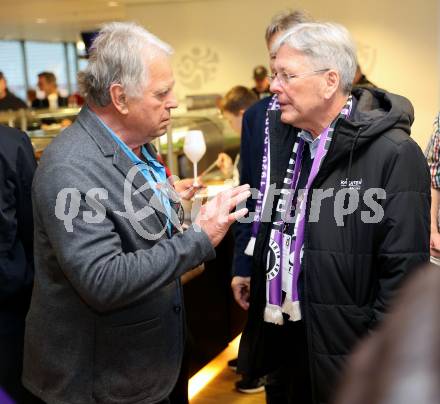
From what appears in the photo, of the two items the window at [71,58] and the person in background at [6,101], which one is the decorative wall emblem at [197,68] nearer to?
the person in background at [6,101]

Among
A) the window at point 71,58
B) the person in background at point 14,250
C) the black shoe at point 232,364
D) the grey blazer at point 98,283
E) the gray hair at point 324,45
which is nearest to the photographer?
the grey blazer at point 98,283

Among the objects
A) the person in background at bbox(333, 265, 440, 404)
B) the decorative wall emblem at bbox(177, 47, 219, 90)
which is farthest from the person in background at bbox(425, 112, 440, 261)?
the decorative wall emblem at bbox(177, 47, 219, 90)

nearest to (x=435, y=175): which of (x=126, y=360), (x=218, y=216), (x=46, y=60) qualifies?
(x=218, y=216)

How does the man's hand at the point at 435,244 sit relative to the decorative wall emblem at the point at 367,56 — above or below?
below

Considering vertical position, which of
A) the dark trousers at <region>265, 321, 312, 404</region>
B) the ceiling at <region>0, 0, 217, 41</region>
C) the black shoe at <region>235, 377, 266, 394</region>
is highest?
the ceiling at <region>0, 0, 217, 41</region>

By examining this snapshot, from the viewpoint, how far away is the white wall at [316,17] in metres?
8.85

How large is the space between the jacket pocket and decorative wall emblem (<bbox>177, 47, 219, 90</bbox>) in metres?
9.41

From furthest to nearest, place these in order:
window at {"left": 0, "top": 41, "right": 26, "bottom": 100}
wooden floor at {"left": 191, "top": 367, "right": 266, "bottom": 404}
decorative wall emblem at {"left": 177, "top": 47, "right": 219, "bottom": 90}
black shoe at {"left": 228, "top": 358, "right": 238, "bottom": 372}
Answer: window at {"left": 0, "top": 41, "right": 26, "bottom": 100}
decorative wall emblem at {"left": 177, "top": 47, "right": 219, "bottom": 90}
black shoe at {"left": 228, "top": 358, "right": 238, "bottom": 372}
wooden floor at {"left": 191, "top": 367, "right": 266, "bottom": 404}

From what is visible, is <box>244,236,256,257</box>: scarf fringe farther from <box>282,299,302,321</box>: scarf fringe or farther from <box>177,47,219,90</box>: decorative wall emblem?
<box>177,47,219,90</box>: decorative wall emblem

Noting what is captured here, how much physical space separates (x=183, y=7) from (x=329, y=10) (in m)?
2.68

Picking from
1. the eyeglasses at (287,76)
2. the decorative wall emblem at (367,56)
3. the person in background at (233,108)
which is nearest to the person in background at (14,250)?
the eyeglasses at (287,76)

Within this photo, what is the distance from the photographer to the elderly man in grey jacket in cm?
146

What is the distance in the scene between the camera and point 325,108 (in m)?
1.87

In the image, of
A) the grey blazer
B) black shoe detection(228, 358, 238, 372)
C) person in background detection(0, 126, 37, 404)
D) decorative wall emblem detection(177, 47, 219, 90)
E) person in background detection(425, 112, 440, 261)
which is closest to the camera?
the grey blazer
